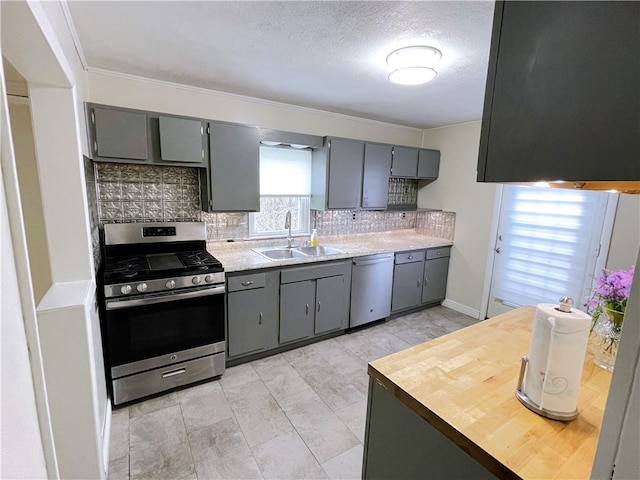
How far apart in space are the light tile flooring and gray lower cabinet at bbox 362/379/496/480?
0.71 metres

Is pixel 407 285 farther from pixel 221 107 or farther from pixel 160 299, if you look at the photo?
pixel 221 107

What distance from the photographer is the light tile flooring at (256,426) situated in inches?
69.9

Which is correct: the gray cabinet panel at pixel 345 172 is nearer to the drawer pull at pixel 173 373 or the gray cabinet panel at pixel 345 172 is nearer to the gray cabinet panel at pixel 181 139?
the gray cabinet panel at pixel 181 139

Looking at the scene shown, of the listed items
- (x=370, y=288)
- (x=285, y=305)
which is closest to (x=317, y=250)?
(x=370, y=288)

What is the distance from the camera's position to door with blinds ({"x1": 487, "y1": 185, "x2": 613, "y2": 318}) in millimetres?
2951

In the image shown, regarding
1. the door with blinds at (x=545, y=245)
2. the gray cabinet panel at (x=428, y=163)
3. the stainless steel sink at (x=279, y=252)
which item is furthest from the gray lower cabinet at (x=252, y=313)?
the door with blinds at (x=545, y=245)

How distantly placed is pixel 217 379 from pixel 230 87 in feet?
8.31

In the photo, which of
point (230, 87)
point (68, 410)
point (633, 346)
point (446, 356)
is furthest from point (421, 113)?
point (68, 410)

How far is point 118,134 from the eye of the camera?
2.26 m

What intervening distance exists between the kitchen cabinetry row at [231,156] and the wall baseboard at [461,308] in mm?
1657

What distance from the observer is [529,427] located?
3.04ft

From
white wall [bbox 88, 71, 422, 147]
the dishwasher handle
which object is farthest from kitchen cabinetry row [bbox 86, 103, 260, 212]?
the dishwasher handle

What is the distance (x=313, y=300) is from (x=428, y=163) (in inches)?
97.1

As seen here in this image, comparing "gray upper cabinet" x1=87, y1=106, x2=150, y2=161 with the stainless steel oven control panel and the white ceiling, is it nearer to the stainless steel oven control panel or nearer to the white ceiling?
the white ceiling
